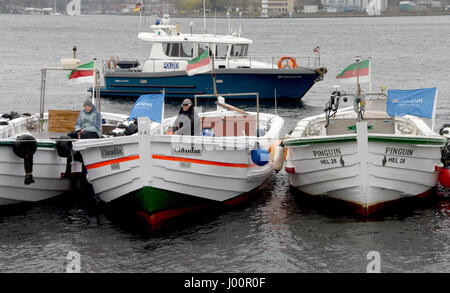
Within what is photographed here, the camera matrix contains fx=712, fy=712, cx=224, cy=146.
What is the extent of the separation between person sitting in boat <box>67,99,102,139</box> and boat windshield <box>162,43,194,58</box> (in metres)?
15.9

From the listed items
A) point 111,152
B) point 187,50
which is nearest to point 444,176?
point 111,152

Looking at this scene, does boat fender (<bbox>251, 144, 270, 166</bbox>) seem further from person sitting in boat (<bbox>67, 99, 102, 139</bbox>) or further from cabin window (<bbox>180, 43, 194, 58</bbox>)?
cabin window (<bbox>180, 43, 194, 58</bbox>)

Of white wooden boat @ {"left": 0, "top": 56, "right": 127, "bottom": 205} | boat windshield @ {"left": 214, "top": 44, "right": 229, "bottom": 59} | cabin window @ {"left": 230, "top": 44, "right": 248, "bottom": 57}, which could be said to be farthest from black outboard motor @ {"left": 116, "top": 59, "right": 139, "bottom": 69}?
white wooden boat @ {"left": 0, "top": 56, "right": 127, "bottom": 205}

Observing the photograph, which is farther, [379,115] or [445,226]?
[379,115]

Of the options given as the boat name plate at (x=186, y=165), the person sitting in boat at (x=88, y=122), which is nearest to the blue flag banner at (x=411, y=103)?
the boat name plate at (x=186, y=165)

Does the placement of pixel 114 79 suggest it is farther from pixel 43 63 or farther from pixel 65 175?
pixel 43 63

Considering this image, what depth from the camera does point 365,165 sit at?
43.9 ft

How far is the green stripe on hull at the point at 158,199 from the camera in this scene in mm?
13023

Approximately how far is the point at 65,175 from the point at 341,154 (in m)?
5.62

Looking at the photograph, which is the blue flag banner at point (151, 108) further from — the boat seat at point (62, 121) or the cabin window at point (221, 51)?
the cabin window at point (221, 51)

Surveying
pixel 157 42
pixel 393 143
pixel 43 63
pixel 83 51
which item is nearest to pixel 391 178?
pixel 393 143

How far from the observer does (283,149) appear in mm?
14680

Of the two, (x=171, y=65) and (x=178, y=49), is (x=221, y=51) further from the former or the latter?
(x=171, y=65)
